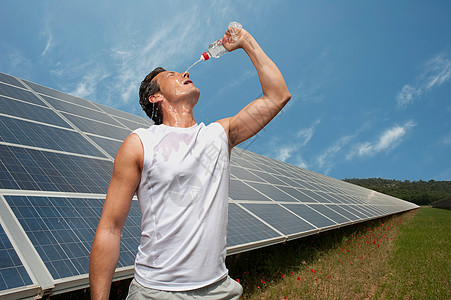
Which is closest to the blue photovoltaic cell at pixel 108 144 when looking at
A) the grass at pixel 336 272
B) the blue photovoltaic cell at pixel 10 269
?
the grass at pixel 336 272

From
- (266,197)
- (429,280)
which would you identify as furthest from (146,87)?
(429,280)

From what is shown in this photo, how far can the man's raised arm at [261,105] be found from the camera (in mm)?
1941

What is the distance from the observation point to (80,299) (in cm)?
429

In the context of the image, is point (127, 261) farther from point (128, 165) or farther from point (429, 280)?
point (429, 280)

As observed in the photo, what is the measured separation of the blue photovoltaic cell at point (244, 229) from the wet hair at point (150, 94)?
7.87 feet

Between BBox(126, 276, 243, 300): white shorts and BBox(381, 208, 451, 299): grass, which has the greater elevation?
BBox(126, 276, 243, 300): white shorts

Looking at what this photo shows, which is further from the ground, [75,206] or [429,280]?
[75,206]

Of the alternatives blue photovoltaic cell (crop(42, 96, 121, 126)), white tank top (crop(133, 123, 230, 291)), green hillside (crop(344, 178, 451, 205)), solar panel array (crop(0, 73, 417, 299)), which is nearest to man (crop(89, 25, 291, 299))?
white tank top (crop(133, 123, 230, 291))

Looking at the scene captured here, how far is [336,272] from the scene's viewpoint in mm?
7078

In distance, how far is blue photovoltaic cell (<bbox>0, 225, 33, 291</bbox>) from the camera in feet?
6.83

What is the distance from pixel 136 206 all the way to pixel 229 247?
134 cm

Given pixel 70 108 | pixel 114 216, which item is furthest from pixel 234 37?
pixel 70 108

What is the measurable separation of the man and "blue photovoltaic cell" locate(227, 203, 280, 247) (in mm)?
2453

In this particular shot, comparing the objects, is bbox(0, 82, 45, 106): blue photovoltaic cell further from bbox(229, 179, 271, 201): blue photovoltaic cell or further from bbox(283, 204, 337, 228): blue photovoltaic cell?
bbox(283, 204, 337, 228): blue photovoltaic cell
